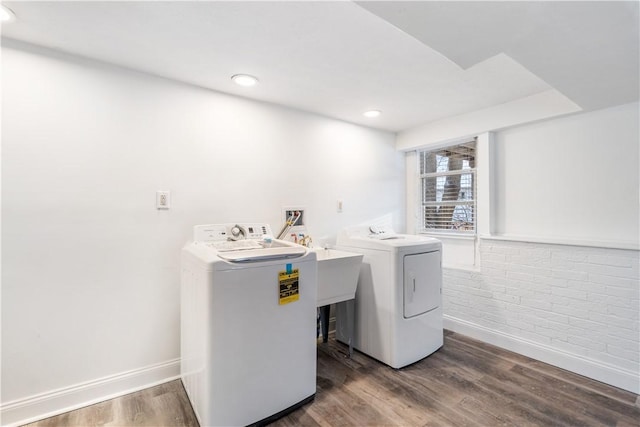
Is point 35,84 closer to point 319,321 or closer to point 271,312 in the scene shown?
point 271,312

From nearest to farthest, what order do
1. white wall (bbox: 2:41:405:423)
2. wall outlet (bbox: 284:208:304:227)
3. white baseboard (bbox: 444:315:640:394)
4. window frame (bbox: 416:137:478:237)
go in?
white wall (bbox: 2:41:405:423)
white baseboard (bbox: 444:315:640:394)
wall outlet (bbox: 284:208:304:227)
window frame (bbox: 416:137:478:237)

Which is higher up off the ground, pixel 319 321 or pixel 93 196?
pixel 93 196

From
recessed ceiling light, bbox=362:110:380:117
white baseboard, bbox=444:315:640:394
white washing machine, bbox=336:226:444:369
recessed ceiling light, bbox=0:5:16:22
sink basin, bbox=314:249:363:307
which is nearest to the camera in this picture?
recessed ceiling light, bbox=0:5:16:22

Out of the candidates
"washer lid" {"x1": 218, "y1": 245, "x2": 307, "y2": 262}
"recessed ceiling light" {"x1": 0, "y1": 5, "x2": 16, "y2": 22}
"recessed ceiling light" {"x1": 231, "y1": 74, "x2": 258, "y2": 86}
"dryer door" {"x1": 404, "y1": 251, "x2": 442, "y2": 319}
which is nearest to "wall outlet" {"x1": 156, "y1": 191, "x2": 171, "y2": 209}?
"washer lid" {"x1": 218, "y1": 245, "x2": 307, "y2": 262}

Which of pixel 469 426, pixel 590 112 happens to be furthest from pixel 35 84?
pixel 590 112

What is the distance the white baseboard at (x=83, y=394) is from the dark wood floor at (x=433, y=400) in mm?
48

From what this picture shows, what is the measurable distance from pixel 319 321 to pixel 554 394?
5.70 ft

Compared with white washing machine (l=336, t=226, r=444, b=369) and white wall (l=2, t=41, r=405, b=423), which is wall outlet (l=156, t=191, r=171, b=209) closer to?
white wall (l=2, t=41, r=405, b=423)

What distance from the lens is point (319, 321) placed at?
275cm

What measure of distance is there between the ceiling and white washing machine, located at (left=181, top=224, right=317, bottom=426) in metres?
1.16

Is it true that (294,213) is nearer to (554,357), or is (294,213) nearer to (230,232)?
(230,232)

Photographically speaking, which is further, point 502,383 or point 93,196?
point 502,383

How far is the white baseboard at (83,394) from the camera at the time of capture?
162 cm

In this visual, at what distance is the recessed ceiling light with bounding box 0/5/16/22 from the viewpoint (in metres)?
1.39
